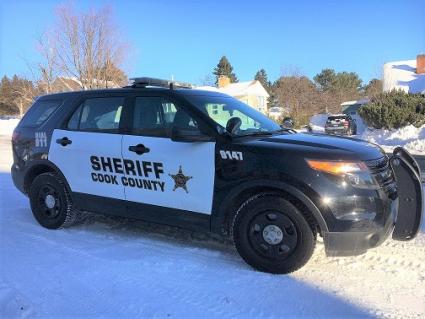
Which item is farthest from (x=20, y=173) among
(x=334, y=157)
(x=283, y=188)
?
(x=334, y=157)

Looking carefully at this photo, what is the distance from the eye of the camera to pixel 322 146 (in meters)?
4.23

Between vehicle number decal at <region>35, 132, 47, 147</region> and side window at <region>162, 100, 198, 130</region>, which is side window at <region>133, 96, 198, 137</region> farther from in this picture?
vehicle number decal at <region>35, 132, 47, 147</region>

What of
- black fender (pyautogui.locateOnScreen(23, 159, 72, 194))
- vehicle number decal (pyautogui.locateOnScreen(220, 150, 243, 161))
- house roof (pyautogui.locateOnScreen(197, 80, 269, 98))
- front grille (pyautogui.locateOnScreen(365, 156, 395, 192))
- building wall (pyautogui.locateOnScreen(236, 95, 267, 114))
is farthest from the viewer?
house roof (pyautogui.locateOnScreen(197, 80, 269, 98))

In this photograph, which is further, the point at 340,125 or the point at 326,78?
the point at 326,78

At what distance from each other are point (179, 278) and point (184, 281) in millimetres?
83

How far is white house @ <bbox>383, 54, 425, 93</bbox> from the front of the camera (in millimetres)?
40250

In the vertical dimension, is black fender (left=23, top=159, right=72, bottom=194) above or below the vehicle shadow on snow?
above

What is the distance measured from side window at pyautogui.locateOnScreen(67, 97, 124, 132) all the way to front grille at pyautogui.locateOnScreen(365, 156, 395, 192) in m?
2.77

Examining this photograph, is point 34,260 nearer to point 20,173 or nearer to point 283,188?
point 20,173

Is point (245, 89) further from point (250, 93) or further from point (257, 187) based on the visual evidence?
point (257, 187)

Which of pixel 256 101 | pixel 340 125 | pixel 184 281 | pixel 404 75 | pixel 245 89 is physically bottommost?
pixel 184 281

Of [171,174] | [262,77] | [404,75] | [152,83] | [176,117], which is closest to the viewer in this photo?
[171,174]

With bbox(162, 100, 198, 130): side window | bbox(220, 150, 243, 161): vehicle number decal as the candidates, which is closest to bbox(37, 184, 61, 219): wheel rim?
bbox(162, 100, 198, 130): side window

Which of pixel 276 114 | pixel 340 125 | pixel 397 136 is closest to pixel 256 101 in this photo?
pixel 276 114
